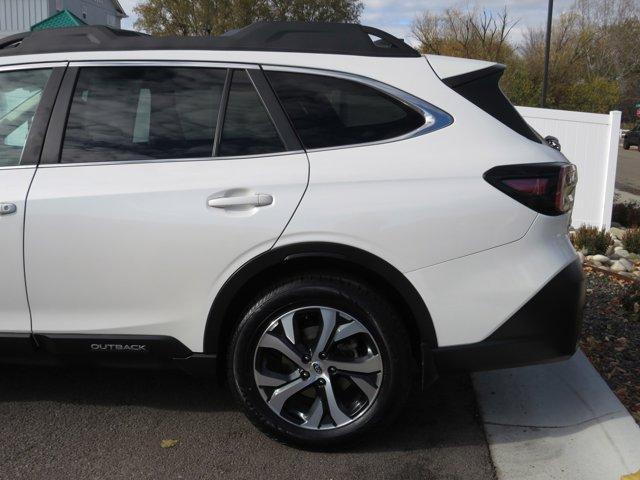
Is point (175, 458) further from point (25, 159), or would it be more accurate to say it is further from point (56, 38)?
point (56, 38)

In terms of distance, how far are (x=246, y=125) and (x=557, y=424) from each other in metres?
2.09

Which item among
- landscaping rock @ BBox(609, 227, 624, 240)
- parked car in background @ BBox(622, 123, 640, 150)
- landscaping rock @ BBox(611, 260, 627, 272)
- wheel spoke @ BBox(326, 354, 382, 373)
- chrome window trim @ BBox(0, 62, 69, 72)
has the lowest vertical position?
parked car in background @ BBox(622, 123, 640, 150)

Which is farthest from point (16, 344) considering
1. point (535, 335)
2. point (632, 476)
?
point (632, 476)

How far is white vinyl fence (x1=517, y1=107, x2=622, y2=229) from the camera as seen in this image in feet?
28.5

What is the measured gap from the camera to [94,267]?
311cm

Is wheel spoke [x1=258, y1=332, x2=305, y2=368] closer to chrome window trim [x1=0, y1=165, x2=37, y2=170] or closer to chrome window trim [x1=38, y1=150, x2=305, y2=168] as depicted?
chrome window trim [x1=38, y1=150, x2=305, y2=168]

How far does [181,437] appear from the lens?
11.1 feet

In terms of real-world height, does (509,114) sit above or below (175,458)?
above

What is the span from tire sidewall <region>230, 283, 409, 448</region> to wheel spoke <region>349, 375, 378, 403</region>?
28 mm

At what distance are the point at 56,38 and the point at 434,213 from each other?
80.4 inches

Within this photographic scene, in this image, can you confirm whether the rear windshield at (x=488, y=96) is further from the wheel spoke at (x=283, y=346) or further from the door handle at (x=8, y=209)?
the door handle at (x=8, y=209)

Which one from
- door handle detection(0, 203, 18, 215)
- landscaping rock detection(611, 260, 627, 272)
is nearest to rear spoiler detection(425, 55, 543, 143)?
door handle detection(0, 203, 18, 215)

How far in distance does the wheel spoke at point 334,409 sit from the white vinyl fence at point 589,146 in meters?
6.41

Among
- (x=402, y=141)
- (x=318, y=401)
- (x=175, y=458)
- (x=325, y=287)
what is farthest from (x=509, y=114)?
(x=175, y=458)
